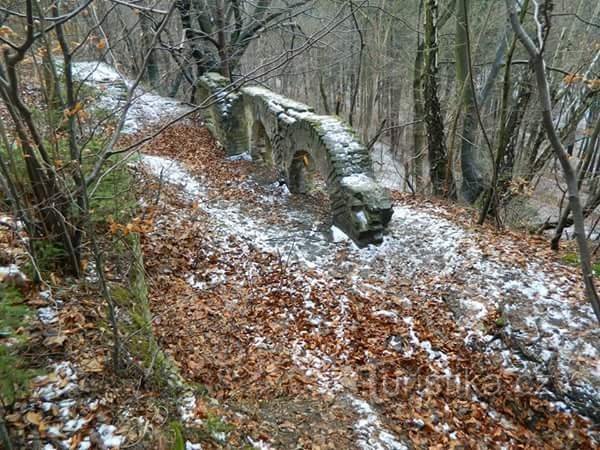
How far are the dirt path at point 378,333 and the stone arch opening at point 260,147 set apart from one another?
395 cm

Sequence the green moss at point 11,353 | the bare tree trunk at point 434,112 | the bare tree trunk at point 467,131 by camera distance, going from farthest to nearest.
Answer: the bare tree trunk at point 467,131 → the bare tree trunk at point 434,112 → the green moss at point 11,353

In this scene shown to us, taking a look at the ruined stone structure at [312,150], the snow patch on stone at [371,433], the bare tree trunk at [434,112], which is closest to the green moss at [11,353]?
the snow patch on stone at [371,433]

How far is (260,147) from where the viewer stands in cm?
1035

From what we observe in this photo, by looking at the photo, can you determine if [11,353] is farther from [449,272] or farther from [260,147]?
[260,147]

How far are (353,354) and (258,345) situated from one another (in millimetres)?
1082

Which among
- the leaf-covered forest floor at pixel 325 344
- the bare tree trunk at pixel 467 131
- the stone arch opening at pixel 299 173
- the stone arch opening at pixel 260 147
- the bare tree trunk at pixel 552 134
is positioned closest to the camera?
the bare tree trunk at pixel 552 134

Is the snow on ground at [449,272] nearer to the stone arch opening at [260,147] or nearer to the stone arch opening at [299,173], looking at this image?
the stone arch opening at [299,173]

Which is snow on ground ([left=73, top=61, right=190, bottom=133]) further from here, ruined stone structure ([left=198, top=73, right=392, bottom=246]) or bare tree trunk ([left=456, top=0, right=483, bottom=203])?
bare tree trunk ([left=456, top=0, right=483, bottom=203])

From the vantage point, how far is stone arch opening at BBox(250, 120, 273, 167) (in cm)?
997

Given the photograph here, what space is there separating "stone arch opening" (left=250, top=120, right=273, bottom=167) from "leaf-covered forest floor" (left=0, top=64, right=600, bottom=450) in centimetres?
389

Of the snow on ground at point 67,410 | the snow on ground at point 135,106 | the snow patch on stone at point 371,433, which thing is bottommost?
the snow patch on stone at point 371,433

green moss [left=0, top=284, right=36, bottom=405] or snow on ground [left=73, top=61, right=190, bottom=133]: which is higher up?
snow on ground [left=73, top=61, right=190, bottom=133]

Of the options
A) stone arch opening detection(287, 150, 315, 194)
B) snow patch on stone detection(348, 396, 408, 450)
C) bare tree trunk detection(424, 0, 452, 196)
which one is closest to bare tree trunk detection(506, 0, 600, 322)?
snow patch on stone detection(348, 396, 408, 450)

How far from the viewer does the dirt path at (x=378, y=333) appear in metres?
3.51
